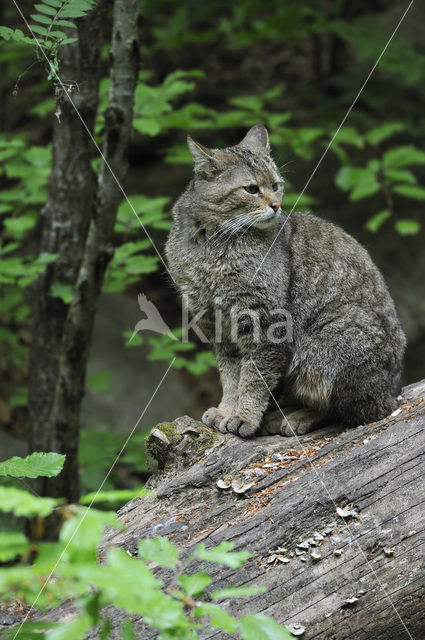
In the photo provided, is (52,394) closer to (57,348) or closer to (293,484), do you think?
(57,348)

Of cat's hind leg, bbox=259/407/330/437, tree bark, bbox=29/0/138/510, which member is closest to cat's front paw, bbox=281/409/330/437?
cat's hind leg, bbox=259/407/330/437

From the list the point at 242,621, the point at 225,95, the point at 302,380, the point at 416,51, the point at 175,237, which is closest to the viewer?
the point at 242,621

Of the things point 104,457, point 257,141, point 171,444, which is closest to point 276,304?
point 171,444

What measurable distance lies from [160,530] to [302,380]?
4.07ft

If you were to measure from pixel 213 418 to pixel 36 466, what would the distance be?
5.81 feet

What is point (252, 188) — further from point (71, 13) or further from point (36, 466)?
point (36, 466)

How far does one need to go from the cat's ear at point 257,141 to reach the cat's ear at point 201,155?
33 cm

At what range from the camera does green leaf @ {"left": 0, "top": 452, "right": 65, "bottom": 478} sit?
2.31 metres

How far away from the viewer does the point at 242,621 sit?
160 centimetres

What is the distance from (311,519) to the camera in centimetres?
301

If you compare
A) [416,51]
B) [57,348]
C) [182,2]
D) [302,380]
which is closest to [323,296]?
[302,380]

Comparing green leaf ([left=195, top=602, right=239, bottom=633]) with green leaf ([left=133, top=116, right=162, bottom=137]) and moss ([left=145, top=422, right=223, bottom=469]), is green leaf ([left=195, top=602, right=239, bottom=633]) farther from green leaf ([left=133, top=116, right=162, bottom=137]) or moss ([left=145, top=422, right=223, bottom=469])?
green leaf ([left=133, top=116, right=162, bottom=137])

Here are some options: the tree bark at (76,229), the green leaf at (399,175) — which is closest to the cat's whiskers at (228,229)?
the tree bark at (76,229)

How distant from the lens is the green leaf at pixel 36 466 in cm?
231
